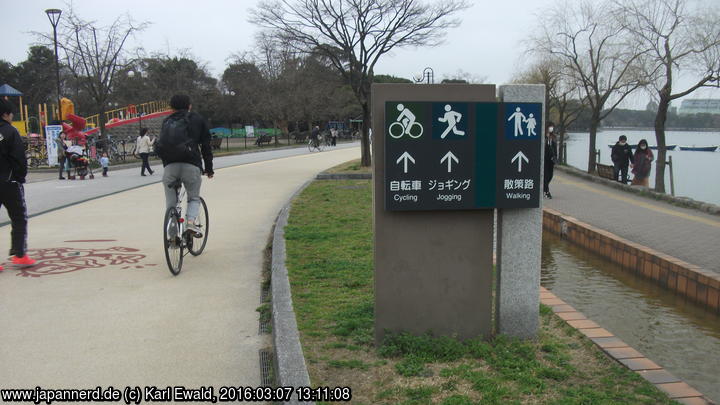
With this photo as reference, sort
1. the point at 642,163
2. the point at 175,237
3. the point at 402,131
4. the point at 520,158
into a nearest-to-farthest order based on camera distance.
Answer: the point at 402,131 → the point at 520,158 → the point at 175,237 → the point at 642,163

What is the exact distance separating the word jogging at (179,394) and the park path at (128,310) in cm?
7

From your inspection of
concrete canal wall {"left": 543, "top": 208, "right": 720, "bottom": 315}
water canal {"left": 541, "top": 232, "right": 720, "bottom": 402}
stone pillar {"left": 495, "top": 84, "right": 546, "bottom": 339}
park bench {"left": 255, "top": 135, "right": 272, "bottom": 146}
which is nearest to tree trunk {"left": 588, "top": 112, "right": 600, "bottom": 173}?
Result: concrete canal wall {"left": 543, "top": 208, "right": 720, "bottom": 315}

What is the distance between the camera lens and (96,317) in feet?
14.9

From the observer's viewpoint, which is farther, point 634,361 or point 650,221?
point 650,221

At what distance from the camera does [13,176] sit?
231 inches

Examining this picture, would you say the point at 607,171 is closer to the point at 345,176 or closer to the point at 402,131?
the point at 345,176

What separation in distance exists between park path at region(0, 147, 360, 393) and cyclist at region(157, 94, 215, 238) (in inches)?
28.7

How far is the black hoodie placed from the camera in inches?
227

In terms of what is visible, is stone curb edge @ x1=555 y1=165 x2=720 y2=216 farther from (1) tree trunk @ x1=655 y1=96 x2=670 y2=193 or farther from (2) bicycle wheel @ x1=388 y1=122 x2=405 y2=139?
(2) bicycle wheel @ x1=388 y1=122 x2=405 y2=139

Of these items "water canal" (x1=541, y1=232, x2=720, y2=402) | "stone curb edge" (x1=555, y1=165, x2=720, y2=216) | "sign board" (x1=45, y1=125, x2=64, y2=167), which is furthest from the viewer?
"sign board" (x1=45, y1=125, x2=64, y2=167)

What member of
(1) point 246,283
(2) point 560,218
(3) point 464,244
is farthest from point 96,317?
(2) point 560,218

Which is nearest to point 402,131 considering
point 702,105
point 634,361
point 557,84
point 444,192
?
point 444,192

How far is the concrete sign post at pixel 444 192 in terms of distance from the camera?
11.8 ft

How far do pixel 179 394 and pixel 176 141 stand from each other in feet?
10.3
